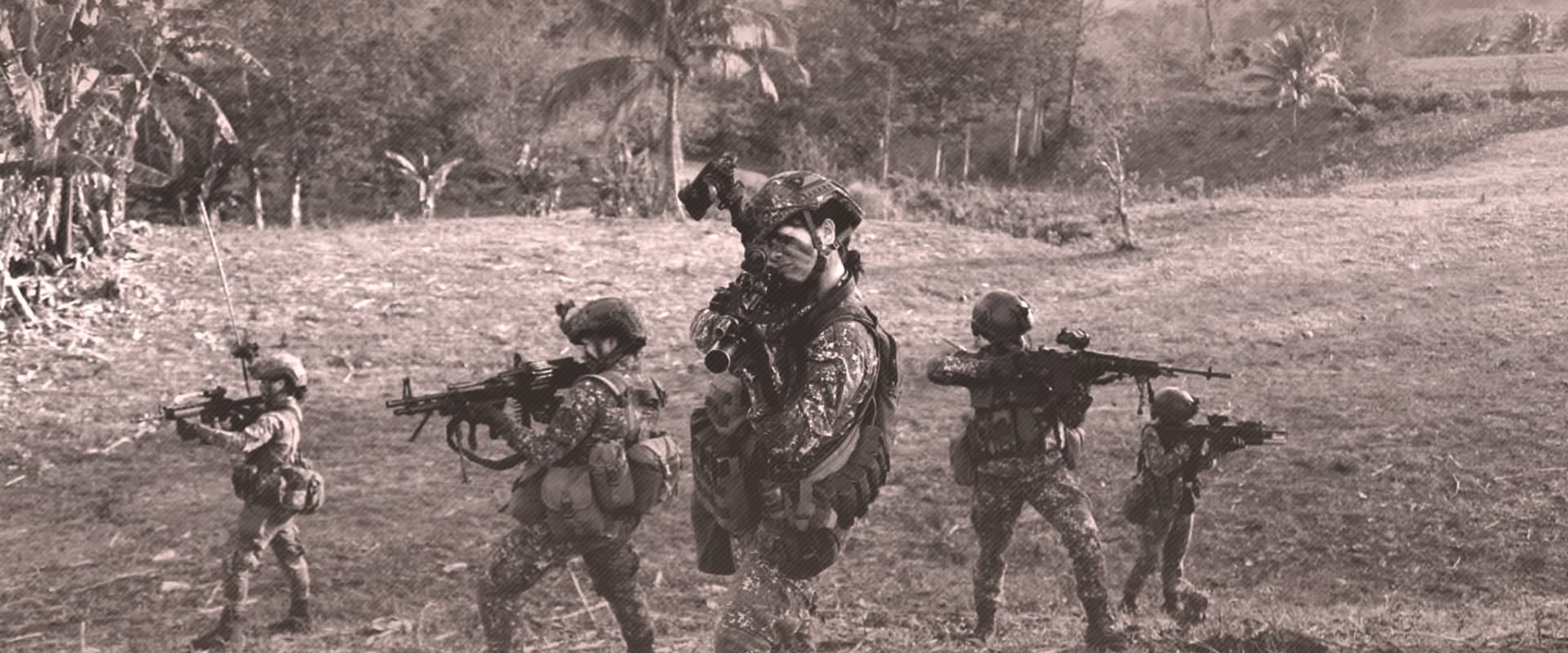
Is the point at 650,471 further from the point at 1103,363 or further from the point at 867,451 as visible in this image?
the point at 1103,363

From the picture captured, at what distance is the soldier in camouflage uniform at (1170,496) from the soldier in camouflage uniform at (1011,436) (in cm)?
70

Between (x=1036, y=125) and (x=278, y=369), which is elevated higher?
(x=1036, y=125)

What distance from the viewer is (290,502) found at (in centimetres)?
681

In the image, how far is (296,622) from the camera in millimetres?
7137

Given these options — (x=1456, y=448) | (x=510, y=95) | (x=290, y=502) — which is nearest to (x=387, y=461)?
(x=290, y=502)

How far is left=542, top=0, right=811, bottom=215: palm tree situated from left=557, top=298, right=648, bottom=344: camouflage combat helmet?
19330 millimetres

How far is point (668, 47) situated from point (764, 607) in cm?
2296

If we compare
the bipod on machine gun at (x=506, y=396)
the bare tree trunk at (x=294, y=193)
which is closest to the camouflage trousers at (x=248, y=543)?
the bipod on machine gun at (x=506, y=396)

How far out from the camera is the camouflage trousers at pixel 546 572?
5629 mm

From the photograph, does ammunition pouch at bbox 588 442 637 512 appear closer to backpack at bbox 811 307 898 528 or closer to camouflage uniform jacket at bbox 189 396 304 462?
backpack at bbox 811 307 898 528

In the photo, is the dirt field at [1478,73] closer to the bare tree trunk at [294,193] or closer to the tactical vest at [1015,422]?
the bare tree trunk at [294,193]

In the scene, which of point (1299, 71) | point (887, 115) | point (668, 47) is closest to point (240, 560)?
point (668, 47)

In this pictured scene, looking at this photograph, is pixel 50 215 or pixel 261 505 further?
pixel 50 215

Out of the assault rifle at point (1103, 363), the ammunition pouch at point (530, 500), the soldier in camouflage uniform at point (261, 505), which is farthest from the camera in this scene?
the soldier in camouflage uniform at point (261, 505)
